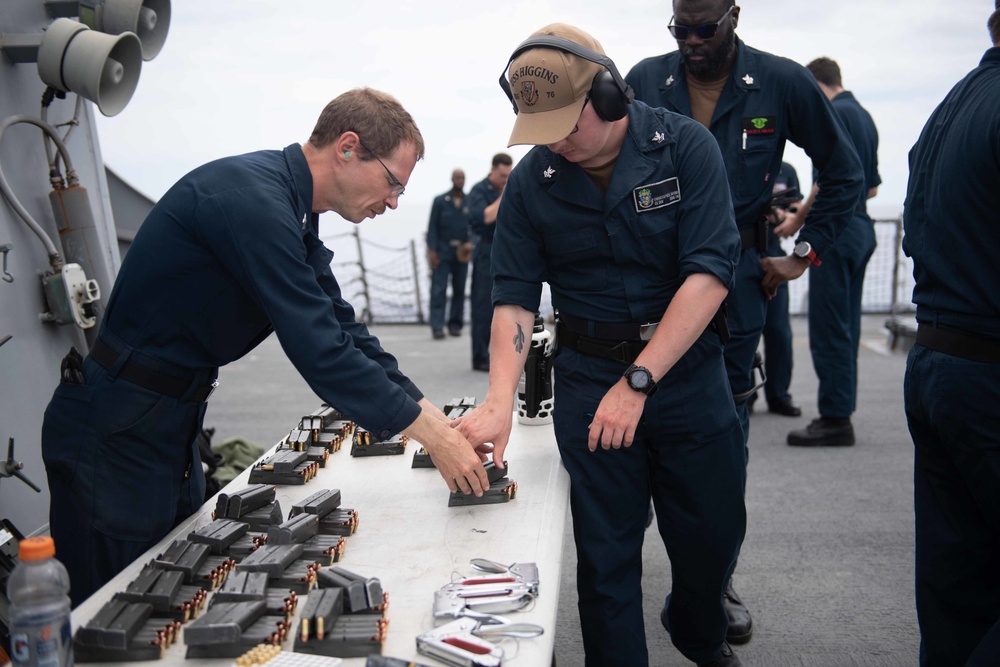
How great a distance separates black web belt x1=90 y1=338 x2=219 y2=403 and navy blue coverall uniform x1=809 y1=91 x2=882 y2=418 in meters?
4.03

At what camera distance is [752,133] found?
3008mm

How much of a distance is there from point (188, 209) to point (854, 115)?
4411 mm

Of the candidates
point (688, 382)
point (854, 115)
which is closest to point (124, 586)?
point (688, 382)

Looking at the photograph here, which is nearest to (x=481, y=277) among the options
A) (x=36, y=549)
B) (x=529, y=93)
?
(x=529, y=93)

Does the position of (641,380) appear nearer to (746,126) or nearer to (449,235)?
(746,126)

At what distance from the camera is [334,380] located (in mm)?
1979

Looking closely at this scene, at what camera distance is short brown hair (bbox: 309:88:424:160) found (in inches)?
83.6

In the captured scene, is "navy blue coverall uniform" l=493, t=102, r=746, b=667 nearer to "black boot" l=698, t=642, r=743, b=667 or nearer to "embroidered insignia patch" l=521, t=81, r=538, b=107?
"embroidered insignia patch" l=521, t=81, r=538, b=107

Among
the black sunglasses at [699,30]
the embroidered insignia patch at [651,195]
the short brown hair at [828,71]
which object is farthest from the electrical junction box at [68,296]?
the short brown hair at [828,71]

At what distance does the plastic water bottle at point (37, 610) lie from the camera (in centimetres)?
131

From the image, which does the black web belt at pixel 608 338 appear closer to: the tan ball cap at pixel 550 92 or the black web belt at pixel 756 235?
the tan ball cap at pixel 550 92

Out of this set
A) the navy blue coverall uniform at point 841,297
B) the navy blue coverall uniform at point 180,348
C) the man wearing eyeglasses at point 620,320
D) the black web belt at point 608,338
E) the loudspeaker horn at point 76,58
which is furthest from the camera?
the navy blue coverall uniform at point 841,297

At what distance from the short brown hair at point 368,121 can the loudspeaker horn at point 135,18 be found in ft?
5.39

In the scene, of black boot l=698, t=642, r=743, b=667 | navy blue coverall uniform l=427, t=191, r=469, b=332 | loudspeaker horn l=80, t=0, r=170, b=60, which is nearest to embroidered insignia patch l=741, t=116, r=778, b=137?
black boot l=698, t=642, r=743, b=667
